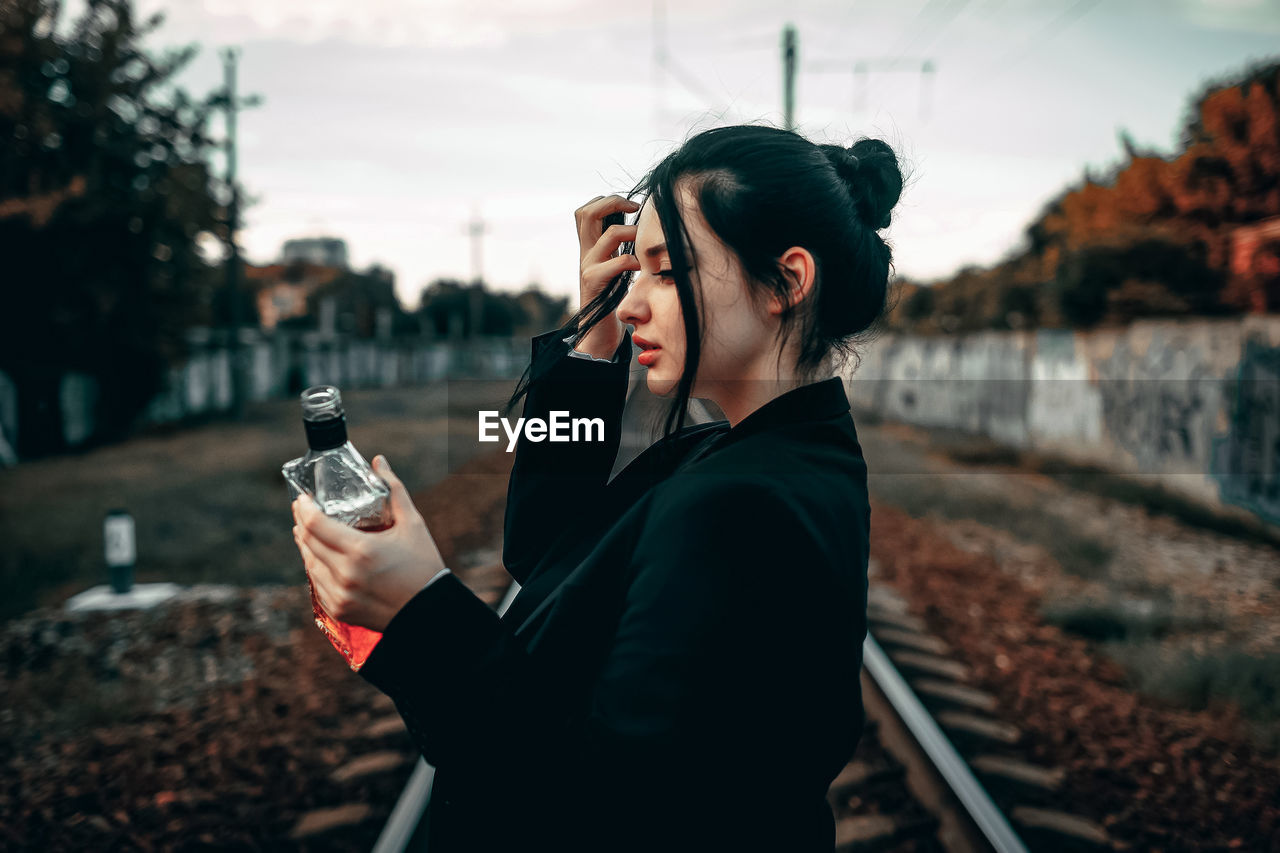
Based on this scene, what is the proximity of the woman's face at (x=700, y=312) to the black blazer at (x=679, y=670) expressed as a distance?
4.2 inches

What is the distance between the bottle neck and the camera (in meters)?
1.10

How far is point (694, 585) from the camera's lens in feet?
3.13

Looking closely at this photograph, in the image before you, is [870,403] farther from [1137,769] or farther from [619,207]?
[619,207]

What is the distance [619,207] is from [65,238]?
1469cm

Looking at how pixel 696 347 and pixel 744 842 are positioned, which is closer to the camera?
pixel 744 842

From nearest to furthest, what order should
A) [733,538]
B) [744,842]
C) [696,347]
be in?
[733,538]
[744,842]
[696,347]

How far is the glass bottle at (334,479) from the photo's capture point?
3.63ft

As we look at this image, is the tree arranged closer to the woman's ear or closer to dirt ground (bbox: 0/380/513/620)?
dirt ground (bbox: 0/380/513/620)

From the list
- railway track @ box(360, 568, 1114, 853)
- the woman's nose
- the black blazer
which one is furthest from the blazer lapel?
railway track @ box(360, 568, 1114, 853)

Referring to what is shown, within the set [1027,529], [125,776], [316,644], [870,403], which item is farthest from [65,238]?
[870,403]

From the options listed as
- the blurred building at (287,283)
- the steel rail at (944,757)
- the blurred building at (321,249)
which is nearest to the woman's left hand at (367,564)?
the steel rail at (944,757)

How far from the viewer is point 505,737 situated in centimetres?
101

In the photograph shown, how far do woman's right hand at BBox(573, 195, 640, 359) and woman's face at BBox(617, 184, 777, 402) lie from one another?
88 millimetres

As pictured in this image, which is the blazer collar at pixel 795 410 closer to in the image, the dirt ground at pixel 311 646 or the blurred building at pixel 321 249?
the dirt ground at pixel 311 646
